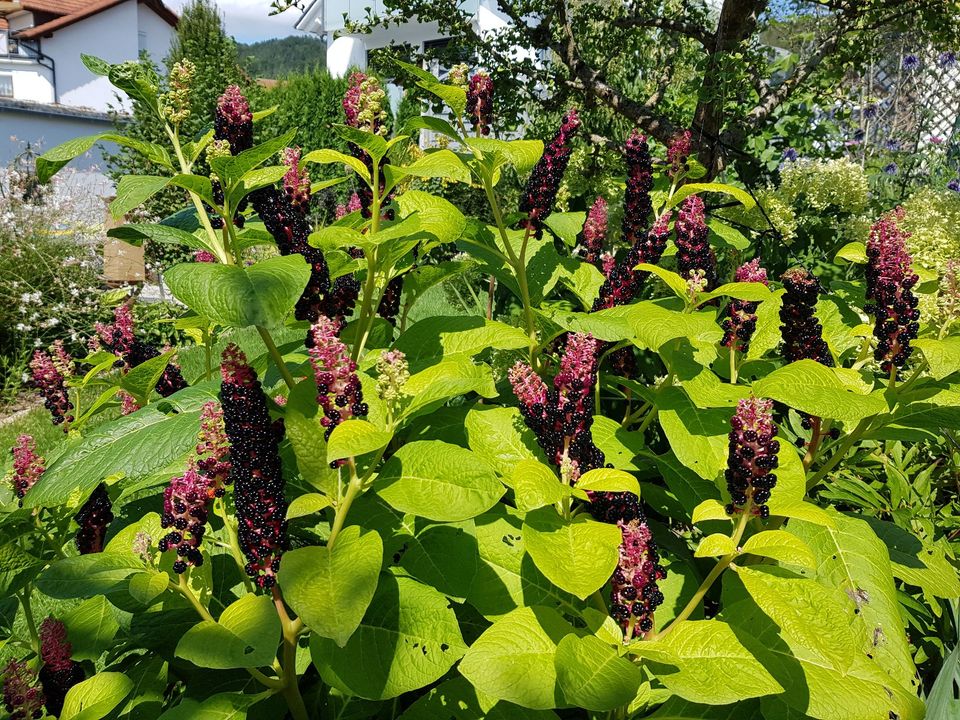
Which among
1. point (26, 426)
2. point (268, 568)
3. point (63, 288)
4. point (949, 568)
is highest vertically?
point (268, 568)

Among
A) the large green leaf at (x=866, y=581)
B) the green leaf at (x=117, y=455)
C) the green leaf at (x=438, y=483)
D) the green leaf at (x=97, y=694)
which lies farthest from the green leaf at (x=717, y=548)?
the green leaf at (x=97, y=694)

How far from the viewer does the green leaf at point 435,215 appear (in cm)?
124

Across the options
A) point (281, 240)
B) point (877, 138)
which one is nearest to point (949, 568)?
point (281, 240)

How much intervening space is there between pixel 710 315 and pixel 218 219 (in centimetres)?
104

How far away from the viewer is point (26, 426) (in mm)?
5242

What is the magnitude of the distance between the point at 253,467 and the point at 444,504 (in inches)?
12.5

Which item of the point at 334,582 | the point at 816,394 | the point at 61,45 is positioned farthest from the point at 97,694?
the point at 61,45

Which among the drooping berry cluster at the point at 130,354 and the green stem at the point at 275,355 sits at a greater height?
the green stem at the point at 275,355

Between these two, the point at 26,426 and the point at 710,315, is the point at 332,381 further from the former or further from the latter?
the point at 26,426

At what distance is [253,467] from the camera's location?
110 centimetres

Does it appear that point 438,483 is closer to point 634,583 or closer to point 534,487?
point 534,487

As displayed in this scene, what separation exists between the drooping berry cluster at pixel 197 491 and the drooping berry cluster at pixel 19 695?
35 centimetres

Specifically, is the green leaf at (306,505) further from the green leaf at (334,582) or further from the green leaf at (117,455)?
the green leaf at (117,455)

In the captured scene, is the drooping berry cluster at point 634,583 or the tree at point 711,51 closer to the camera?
the drooping berry cluster at point 634,583
